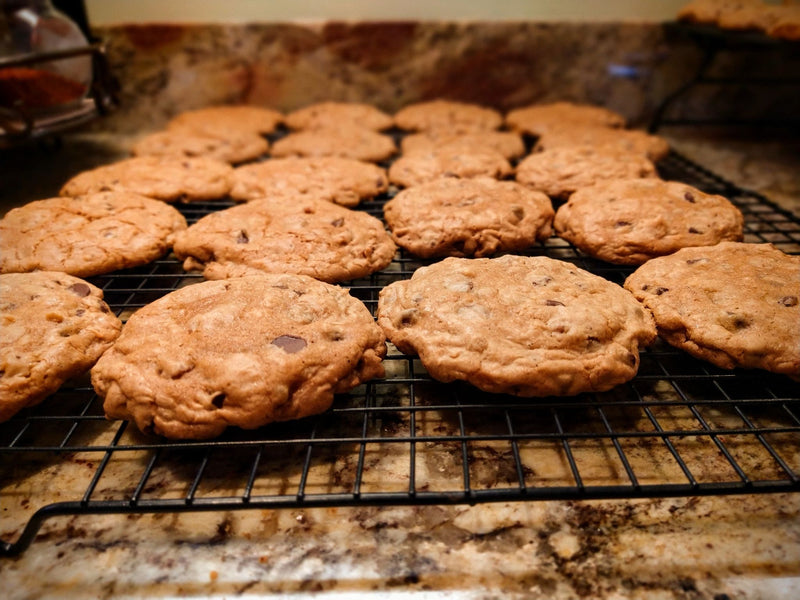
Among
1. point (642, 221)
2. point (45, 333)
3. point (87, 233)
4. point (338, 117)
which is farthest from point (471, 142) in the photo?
point (45, 333)

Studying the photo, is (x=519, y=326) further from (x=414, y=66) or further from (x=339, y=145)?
(x=414, y=66)

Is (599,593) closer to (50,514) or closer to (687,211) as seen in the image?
(50,514)

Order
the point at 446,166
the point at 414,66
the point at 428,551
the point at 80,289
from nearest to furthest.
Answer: the point at 428,551, the point at 80,289, the point at 446,166, the point at 414,66

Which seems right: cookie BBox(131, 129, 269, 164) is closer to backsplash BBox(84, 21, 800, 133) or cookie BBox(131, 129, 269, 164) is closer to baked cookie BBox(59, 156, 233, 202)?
baked cookie BBox(59, 156, 233, 202)

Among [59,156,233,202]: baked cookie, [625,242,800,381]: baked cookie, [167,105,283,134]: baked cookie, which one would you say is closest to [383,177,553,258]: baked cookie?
[625,242,800,381]: baked cookie

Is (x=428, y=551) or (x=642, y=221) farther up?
(x=642, y=221)

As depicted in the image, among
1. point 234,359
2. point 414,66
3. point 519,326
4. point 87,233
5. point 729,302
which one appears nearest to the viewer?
point 234,359

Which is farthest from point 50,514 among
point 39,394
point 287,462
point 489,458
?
point 489,458
